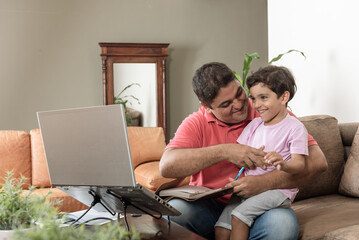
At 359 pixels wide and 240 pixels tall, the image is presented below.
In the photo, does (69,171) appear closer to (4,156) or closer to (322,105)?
(4,156)

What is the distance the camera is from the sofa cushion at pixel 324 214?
1.56 metres

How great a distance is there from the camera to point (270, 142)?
166 centimetres

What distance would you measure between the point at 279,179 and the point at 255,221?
185 mm

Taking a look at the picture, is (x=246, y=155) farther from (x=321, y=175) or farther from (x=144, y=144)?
(x=144, y=144)

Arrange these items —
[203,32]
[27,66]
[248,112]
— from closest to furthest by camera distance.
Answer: [248,112] → [27,66] → [203,32]

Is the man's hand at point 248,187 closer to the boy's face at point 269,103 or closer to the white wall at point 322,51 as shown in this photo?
the boy's face at point 269,103

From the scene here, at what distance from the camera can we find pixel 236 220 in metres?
1.49

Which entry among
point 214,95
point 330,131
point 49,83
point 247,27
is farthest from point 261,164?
point 247,27

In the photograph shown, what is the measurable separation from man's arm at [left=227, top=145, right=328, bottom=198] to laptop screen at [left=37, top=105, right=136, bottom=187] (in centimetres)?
49

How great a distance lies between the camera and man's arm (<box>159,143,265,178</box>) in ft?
5.08

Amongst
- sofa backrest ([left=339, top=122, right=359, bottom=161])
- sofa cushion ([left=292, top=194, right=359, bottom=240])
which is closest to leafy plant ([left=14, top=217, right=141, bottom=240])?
sofa cushion ([left=292, top=194, right=359, bottom=240])

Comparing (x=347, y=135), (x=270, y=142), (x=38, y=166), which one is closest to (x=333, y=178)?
(x=347, y=135)

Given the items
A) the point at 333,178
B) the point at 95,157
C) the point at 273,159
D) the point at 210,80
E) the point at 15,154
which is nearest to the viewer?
the point at 95,157

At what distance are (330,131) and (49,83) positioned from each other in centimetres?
331
